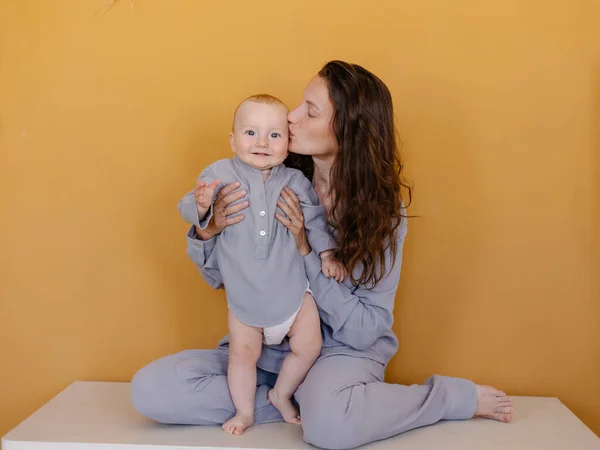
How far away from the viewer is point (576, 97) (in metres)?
1.97

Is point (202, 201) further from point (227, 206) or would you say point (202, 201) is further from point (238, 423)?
point (238, 423)

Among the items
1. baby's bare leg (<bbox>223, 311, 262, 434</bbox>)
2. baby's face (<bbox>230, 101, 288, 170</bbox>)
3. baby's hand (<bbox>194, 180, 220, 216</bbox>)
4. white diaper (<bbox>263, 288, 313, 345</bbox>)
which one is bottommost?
baby's bare leg (<bbox>223, 311, 262, 434</bbox>)

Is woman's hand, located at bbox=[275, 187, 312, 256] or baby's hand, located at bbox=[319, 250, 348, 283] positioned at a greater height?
woman's hand, located at bbox=[275, 187, 312, 256]

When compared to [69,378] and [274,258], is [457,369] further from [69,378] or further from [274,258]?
[69,378]

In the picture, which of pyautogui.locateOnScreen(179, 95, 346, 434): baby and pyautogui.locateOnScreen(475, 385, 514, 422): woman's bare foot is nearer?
pyautogui.locateOnScreen(179, 95, 346, 434): baby

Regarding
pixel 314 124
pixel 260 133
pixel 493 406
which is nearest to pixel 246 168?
pixel 260 133

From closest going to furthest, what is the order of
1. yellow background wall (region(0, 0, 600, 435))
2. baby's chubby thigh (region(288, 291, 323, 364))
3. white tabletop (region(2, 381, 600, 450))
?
1. white tabletop (region(2, 381, 600, 450))
2. baby's chubby thigh (region(288, 291, 323, 364))
3. yellow background wall (region(0, 0, 600, 435))

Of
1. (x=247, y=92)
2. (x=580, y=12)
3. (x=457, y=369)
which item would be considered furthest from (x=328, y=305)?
(x=580, y=12)

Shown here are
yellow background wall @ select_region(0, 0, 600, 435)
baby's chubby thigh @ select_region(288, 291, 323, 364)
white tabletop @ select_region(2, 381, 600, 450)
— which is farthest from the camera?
yellow background wall @ select_region(0, 0, 600, 435)

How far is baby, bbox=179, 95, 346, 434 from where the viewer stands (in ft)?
5.37

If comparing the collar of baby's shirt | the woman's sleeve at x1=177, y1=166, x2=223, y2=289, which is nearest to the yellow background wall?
the woman's sleeve at x1=177, y1=166, x2=223, y2=289

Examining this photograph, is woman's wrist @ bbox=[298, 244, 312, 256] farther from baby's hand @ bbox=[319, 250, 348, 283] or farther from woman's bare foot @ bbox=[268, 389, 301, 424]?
woman's bare foot @ bbox=[268, 389, 301, 424]

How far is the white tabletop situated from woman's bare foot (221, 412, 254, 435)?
1 centimetres

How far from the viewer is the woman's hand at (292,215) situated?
1.67 metres
